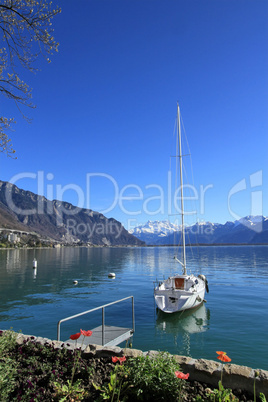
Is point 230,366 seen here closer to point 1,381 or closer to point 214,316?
point 1,381

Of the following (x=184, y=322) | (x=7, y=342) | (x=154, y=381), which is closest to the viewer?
(x=154, y=381)

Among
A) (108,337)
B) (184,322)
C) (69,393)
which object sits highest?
(69,393)

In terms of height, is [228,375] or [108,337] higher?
[228,375]

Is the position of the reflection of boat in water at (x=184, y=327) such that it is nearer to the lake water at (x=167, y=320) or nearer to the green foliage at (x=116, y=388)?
the lake water at (x=167, y=320)

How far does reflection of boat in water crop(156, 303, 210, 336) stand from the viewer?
17.9 metres

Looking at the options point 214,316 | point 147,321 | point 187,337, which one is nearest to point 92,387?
point 187,337

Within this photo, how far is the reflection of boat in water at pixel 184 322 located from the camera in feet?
58.9

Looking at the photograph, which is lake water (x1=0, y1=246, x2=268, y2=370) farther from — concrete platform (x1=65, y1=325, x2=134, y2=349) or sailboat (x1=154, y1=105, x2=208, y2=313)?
concrete platform (x1=65, y1=325, x2=134, y2=349)

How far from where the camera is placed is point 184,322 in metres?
19.9

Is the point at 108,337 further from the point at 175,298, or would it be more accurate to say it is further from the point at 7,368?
the point at 175,298

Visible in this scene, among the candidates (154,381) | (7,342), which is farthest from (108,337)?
(154,381)

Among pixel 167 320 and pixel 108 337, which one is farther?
pixel 167 320

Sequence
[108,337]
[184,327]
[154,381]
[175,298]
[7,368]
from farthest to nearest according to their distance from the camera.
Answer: [175,298]
[184,327]
[108,337]
[7,368]
[154,381]

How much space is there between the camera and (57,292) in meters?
32.3
